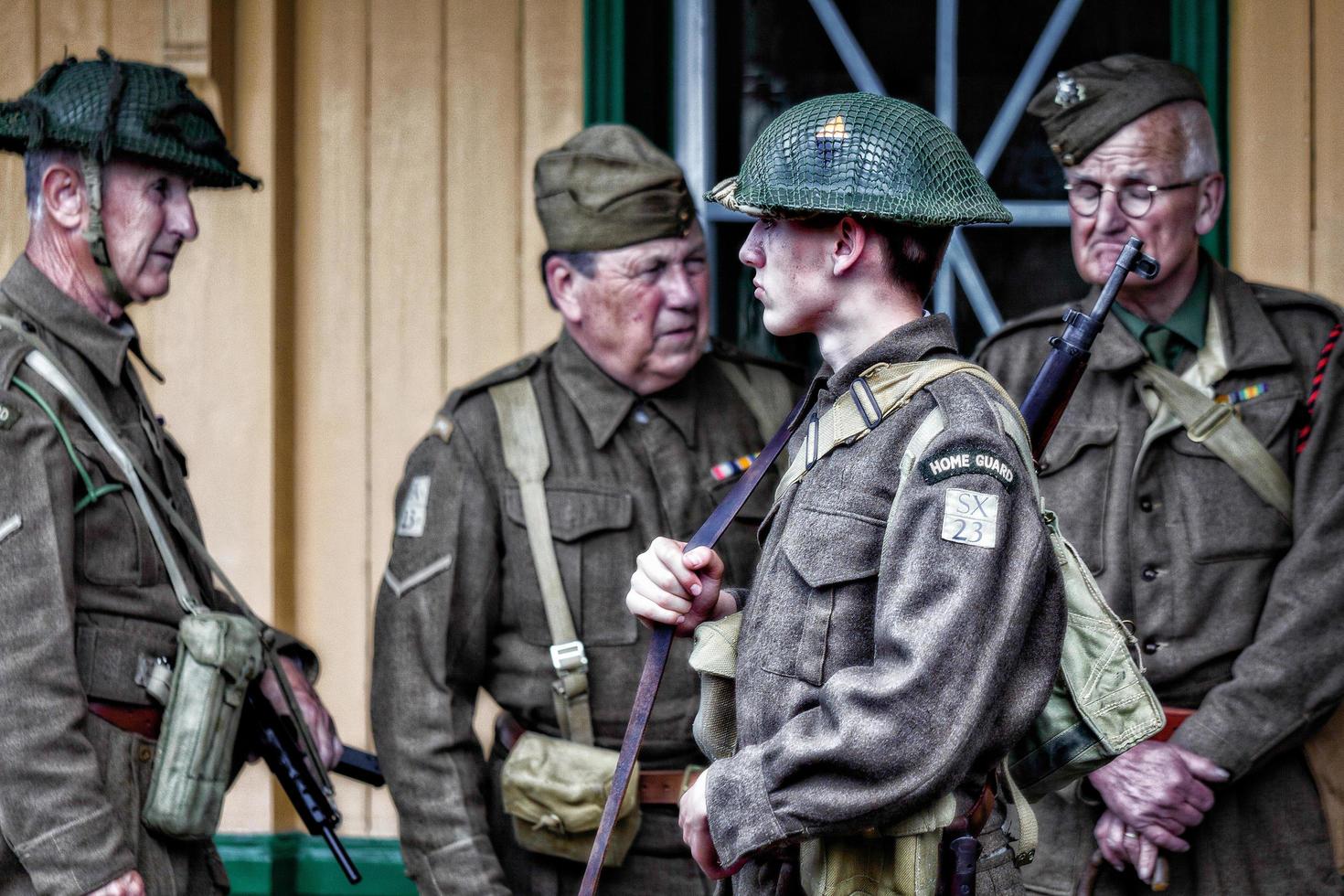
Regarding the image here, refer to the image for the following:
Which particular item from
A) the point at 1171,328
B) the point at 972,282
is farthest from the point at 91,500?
the point at 972,282

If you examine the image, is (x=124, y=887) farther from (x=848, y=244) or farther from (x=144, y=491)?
(x=848, y=244)

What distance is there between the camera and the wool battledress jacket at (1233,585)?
3.12m

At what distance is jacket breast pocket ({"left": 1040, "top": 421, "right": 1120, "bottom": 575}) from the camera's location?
331cm

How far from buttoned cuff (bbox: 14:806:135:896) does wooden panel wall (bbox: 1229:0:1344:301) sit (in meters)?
2.90

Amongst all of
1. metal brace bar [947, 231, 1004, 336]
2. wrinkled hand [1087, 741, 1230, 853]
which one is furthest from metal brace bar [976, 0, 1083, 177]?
wrinkled hand [1087, 741, 1230, 853]

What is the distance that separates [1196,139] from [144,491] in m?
2.20

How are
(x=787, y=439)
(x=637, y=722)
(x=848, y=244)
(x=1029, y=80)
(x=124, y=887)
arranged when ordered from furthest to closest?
(x=1029, y=80) < (x=124, y=887) < (x=787, y=439) < (x=637, y=722) < (x=848, y=244)

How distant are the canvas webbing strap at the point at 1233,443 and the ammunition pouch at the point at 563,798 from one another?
4.28ft

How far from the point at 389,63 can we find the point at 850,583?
2595 mm

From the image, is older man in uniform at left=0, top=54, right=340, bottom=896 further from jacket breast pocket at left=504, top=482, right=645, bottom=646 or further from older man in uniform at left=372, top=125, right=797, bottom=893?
jacket breast pocket at left=504, top=482, right=645, bottom=646

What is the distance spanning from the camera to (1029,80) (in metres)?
4.24

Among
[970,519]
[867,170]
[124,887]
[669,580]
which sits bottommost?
[124,887]

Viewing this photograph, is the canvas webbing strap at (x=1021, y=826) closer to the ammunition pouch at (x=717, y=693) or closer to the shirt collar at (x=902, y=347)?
the ammunition pouch at (x=717, y=693)

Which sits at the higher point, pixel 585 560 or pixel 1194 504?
pixel 1194 504
